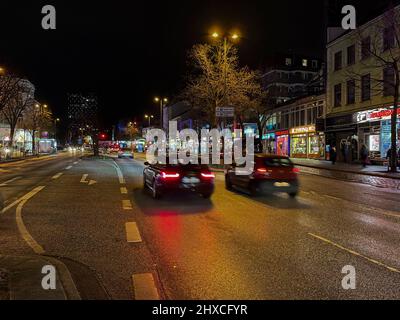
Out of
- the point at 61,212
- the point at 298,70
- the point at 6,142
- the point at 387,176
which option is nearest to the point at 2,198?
the point at 61,212

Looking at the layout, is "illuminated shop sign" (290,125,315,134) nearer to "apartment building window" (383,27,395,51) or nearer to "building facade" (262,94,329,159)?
"building facade" (262,94,329,159)

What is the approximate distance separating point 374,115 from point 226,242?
92.7ft

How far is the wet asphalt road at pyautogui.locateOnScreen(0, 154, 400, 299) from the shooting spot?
5.87 metres

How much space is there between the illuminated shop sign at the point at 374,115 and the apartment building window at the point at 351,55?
15.8 ft

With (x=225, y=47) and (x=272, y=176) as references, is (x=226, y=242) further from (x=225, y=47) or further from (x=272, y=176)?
(x=225, y=47)

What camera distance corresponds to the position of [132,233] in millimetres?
9289

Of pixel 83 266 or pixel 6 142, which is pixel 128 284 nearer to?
pixel 83 266

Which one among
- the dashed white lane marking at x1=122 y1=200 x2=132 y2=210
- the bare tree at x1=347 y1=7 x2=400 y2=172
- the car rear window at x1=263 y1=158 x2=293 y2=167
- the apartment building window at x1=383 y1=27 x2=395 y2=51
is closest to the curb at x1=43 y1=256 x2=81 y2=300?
the dashed white lane marking at x1=122 y1=200 x2=132 y2=210

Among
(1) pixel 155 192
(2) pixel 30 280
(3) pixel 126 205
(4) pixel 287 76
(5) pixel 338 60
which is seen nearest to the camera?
(2) pixel 30 280

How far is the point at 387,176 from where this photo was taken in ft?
81.6

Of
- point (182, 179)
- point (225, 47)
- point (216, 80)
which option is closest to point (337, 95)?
point (216, 80)

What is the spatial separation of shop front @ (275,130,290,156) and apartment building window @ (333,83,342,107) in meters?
12.5

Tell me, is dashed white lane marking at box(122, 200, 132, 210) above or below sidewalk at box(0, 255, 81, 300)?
below

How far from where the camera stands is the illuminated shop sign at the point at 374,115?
31.6 m
